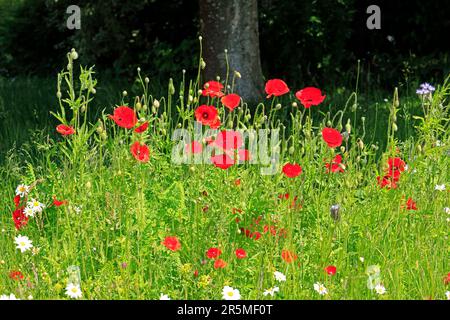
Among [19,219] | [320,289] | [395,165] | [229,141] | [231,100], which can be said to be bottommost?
[320,289]

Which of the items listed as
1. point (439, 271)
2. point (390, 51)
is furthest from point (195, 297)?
point (390, 51)

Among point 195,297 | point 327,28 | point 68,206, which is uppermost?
point 327,28

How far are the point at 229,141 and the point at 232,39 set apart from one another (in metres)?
3.58

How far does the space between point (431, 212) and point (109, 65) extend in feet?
22.0

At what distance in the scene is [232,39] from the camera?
655cm

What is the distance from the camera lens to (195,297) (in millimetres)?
2908

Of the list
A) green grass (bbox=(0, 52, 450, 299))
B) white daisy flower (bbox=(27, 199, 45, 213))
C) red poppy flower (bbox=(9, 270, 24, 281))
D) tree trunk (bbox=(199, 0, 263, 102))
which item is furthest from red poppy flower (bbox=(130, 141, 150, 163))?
tree trunk (bbox=(199, 0, 263, 102))

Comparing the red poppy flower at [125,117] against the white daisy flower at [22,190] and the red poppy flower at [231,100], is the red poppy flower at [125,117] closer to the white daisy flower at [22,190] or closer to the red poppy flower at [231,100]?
the red poppy flower at [231,100]

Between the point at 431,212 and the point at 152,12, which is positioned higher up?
the point at 152,12

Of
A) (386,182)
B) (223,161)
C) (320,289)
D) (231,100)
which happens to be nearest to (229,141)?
(223,161)

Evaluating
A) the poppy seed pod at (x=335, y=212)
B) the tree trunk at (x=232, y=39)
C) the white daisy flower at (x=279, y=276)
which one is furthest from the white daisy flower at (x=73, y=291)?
the tree trunk at (x=232, y=39)

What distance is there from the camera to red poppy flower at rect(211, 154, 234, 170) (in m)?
3.00

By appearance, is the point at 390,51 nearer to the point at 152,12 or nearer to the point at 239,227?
the point at 152,12

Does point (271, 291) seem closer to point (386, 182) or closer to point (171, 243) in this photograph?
point (171, 243)
